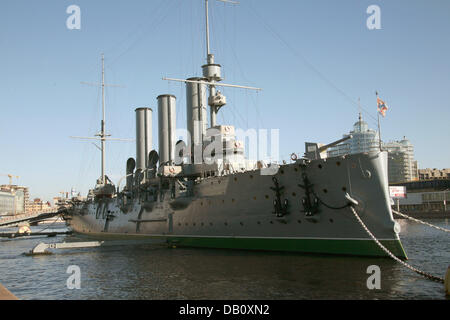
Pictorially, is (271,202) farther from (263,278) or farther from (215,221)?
(263,278)

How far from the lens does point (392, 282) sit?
11133mm

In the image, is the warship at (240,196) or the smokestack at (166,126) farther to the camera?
the smokestack at (166,126)

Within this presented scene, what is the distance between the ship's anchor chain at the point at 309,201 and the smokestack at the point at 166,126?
1487 cm

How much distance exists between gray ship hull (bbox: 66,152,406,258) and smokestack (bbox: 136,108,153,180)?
976cm

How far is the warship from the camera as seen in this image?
49.3ft

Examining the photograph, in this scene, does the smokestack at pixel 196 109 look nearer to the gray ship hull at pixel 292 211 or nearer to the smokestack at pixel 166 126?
the smokestack at pixel 166 126

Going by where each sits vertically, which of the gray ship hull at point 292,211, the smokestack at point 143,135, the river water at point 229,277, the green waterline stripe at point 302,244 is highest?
the smokestack at point 143,135

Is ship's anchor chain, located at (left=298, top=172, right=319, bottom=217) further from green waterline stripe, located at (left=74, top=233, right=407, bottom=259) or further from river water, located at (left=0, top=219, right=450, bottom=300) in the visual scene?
river water, located at (left=0, top=219, right=450, bottom=300)

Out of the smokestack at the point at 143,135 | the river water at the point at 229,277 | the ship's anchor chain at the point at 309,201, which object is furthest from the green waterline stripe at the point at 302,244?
the smokestack at the point at 143,135

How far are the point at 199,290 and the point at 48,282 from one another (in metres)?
6.46

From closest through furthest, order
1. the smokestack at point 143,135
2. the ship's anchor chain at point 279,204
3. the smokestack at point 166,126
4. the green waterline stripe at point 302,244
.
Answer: the green waterline stripe at point 302,244 < the ship's anchor chain at point 279,204 < the smokestack at point 166,126 < the smokestack at point 143,135

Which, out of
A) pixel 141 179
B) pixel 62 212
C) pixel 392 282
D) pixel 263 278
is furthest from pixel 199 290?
pixel 62 212

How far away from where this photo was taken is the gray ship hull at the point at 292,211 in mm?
14875
